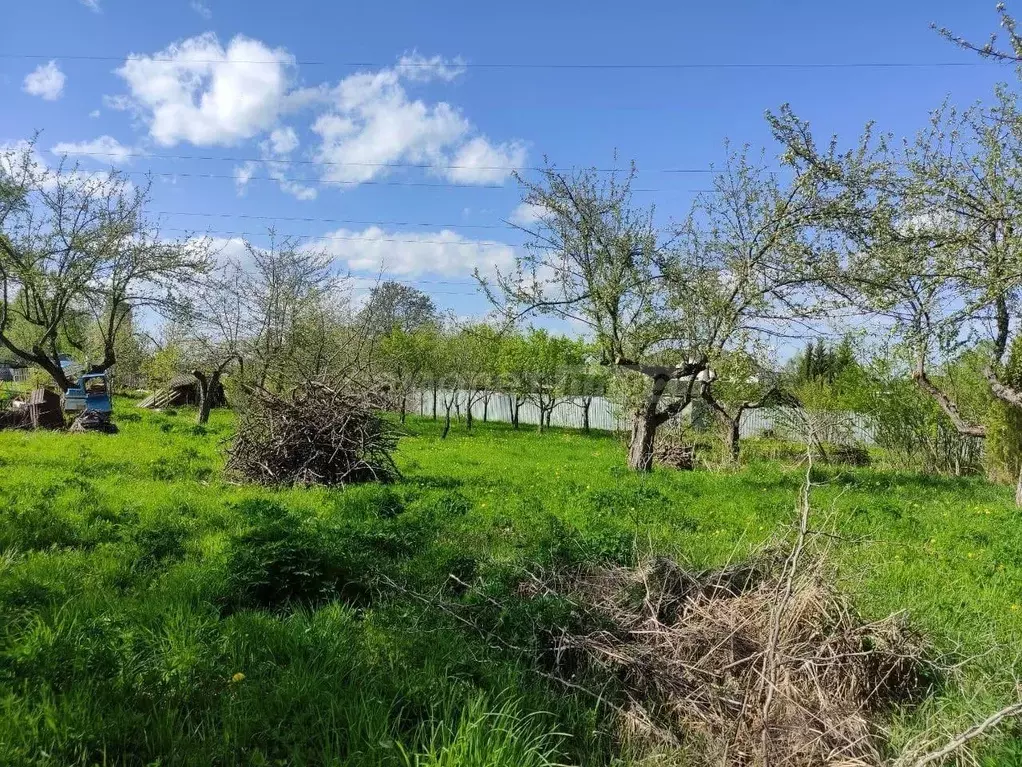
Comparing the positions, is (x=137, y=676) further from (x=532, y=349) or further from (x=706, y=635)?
(x=532, y=349)

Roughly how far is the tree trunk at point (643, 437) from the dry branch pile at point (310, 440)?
18.1ft

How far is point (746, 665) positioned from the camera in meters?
4.10

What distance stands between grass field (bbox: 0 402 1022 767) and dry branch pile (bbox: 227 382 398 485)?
2.57 ft

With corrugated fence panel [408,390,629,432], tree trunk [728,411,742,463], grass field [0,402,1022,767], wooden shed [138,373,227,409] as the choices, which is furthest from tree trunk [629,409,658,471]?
wooden shed [138,373,227,409]

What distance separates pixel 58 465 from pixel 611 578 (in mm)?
9810

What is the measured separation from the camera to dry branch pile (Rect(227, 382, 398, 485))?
33.4ft

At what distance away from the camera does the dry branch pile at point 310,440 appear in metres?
10.2

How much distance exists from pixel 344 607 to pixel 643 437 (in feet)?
32.5

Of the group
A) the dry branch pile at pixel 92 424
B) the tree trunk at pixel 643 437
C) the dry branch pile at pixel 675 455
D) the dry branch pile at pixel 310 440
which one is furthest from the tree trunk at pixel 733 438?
the dry branch pile at pixel 92 424

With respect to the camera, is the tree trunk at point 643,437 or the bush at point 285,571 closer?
the bush at point 285,571

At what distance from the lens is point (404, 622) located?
4.34 meters

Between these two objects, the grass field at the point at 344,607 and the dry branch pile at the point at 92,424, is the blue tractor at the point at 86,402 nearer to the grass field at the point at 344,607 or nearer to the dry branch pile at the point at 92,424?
the dry branch pile at the point at 92,424

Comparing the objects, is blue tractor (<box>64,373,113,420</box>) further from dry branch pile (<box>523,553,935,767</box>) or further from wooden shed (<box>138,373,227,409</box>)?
dry branch pile (<box>523,553,935,767</box>)

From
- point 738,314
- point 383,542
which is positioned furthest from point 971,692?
point 738,314
